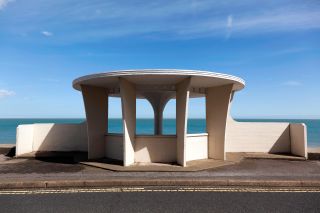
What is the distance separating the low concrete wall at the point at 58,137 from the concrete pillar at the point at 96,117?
3.26 metres

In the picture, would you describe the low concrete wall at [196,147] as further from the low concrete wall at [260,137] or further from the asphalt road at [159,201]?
the asphalt road at [159,201]

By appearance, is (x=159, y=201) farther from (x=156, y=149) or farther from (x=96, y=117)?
(x=96, y=117)

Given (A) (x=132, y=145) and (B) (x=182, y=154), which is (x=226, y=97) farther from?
(A) (x=132, y=145)

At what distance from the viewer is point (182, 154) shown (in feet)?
39.4

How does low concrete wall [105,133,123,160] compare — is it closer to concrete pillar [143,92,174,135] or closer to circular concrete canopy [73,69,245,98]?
circular concrete canopy [73,69,245,98]

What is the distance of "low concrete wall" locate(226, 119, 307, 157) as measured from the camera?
16656 millimetres

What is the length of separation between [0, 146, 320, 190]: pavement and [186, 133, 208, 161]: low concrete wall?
6.57 feet

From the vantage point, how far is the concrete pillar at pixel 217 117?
13781mm

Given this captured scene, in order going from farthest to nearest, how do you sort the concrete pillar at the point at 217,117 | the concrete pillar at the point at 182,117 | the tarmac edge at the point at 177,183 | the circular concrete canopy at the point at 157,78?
the concrete pillar at the point at 217,117 < the concrete pillar at the point at 182,117 < the circular concrete canopy at the point at 157,78 < the tarmac edge at the point at 177,183

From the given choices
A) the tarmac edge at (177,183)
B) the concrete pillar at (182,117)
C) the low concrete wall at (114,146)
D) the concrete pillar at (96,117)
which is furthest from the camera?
the concrete pillar at (96,117)

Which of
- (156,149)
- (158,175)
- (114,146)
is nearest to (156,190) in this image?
(158,175)

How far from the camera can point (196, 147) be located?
14.0 m

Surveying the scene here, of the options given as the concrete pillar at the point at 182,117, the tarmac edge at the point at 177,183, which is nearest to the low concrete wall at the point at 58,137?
the concrete pillar at the point at 182,117

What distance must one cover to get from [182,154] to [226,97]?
3970mm
